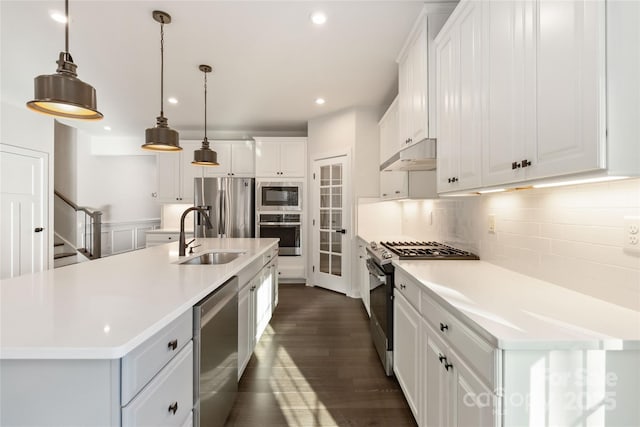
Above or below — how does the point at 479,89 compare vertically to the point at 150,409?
above

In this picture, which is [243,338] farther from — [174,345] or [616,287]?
[616,287]

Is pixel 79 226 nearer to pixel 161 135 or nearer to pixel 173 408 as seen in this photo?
pixel 161 135

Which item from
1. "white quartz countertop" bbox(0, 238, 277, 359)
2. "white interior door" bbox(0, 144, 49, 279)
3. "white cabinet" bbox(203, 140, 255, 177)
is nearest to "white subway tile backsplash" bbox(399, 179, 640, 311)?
"white quartz countertop" bbox(0, 238, 277, 359)

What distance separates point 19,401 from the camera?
82cm

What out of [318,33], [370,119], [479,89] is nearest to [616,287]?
[479,89]

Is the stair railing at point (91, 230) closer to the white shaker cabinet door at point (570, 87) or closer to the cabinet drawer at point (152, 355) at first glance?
the cabinet drawer at point (152, 355)

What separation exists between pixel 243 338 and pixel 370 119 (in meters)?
3.40

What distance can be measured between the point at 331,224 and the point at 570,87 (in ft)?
12.1

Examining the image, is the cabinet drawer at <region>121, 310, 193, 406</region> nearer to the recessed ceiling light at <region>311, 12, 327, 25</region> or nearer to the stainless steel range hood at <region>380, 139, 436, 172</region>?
the stainless steel range hood at <region>380, 139, 436, 172</region>

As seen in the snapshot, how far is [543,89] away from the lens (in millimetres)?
1090

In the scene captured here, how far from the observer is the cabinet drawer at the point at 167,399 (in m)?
0.89

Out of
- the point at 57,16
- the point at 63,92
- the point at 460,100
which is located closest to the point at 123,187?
the point at 57,16

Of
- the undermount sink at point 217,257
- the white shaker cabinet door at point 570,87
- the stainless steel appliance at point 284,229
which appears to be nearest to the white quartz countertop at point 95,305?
the undermount sink at point 217,257

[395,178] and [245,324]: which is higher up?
[395,178]
